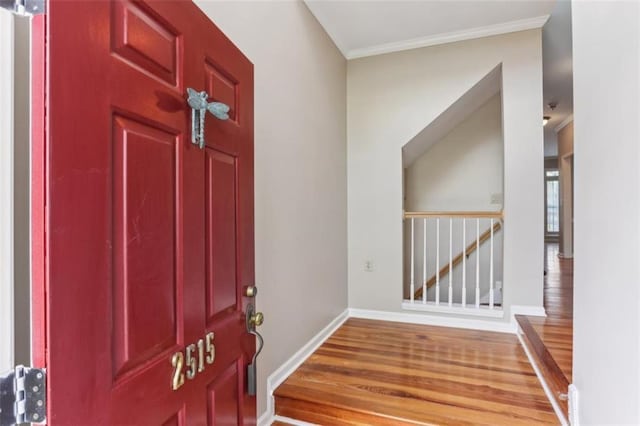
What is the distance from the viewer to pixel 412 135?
10.7 ft

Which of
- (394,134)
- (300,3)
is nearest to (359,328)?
(394,134)

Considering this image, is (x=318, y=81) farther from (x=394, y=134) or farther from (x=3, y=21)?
(x=3, y=21)

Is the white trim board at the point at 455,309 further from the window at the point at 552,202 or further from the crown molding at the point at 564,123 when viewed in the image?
the window at the point at 552,202

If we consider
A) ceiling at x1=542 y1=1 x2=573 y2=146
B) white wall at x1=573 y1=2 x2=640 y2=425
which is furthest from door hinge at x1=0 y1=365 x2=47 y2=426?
ceiling at x1=542 y1=1 x2=573 y2=146

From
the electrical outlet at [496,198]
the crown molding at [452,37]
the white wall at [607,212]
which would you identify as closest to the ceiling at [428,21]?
the crown molding at [452,37]

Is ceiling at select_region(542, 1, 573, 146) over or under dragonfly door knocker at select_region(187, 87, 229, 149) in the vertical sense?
over

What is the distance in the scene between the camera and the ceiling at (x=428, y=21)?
262 cm

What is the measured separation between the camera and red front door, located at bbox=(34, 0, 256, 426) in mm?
633

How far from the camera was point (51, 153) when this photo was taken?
0.62 metres

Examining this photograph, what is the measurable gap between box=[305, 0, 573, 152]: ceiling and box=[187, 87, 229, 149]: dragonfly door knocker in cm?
196

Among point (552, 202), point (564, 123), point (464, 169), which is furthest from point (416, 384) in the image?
point (552, 202)

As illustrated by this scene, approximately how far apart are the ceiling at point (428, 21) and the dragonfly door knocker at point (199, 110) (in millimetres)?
1955

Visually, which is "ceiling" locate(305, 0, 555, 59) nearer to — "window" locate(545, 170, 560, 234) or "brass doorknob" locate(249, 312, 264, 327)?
"brass doorknob" locate(249, 312, 264, 327)

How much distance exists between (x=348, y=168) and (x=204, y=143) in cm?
251
